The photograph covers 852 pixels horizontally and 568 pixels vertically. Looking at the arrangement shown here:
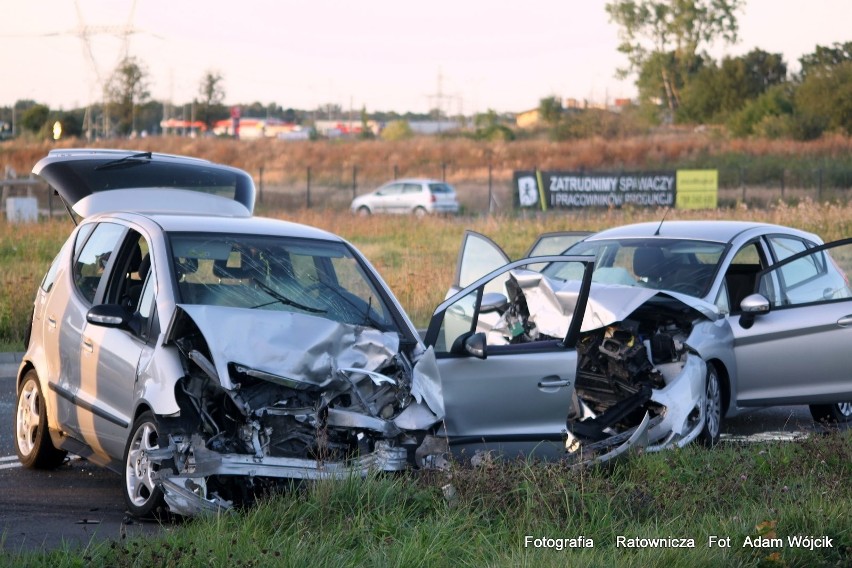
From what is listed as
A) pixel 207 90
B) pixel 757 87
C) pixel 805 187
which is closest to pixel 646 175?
pixel 805 187

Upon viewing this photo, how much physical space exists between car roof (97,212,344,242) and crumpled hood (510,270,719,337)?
1252mm

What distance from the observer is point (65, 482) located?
6922mm

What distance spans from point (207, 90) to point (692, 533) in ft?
334

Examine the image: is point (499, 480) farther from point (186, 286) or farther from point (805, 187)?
point (805, 187)

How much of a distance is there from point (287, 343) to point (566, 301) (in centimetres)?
202

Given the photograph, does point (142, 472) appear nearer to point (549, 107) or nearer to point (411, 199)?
point (411, 199)

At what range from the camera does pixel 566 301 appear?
7047mm

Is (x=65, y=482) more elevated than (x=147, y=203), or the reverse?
(x=147, y=203)

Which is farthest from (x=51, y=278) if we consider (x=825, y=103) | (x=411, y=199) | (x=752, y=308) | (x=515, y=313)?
(x=825, y=103)

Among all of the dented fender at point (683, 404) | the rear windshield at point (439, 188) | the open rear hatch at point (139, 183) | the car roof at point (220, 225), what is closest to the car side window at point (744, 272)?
the dented fender at point (683, 404)

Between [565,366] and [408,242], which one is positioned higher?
[565,366]

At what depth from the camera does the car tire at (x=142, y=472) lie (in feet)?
18.4

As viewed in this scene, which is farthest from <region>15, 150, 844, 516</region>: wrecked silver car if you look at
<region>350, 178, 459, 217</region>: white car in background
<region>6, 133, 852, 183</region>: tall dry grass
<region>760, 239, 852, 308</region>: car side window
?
<region>6, 133, 852, 183</region>: tall dry grass

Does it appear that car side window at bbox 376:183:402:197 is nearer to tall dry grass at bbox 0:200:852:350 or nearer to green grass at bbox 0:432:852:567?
tall dry grass at bbox 0:200:852:350
